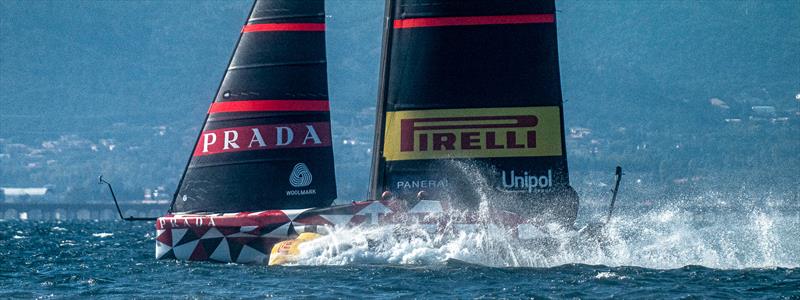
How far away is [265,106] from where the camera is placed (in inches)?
1019

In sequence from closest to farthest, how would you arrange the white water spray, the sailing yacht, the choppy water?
the choppy water, the white water spray, the sailing yacht

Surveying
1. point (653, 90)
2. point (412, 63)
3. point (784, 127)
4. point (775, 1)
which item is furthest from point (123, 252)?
point (775, 1)

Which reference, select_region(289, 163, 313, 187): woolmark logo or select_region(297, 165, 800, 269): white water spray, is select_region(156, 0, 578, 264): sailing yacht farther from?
select_region(289, 163, 313, 187): woolmark logo

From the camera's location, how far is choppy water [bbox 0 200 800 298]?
20.2 m

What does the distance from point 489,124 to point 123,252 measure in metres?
10.4

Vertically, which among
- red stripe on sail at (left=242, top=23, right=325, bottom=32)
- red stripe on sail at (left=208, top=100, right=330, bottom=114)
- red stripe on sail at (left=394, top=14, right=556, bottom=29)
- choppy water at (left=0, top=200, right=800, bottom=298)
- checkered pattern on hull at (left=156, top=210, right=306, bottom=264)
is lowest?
choppy water at (left=0, top=200, right=800, bottom=298)

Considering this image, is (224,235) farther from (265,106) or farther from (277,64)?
(277,64)

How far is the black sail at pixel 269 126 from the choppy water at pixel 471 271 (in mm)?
1496

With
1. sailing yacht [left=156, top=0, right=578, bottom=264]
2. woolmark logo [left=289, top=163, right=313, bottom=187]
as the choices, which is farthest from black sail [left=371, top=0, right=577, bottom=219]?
woolmark logo [left=289, top=163, right=313, bottom=187]

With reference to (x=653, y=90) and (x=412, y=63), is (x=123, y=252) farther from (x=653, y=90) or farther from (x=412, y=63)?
(x=653, y=90)

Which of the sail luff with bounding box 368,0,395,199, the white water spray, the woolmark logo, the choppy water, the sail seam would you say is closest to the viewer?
the choppy water

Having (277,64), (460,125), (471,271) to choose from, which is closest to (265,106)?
(277,64)

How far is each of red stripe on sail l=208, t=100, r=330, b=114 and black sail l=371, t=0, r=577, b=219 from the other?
7.46 feet

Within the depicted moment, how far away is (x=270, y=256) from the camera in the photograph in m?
24.2
